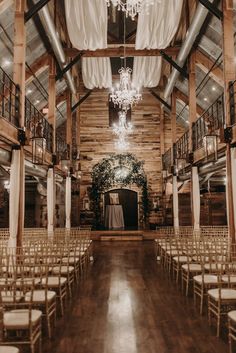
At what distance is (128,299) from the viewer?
17.8 ft

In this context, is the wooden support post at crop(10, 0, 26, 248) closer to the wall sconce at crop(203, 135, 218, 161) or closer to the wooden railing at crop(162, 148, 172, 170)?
the wall sconce at crop(203, 135, 218, 161)

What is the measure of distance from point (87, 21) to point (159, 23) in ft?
6.43

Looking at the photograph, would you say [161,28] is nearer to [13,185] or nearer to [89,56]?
[89,56]

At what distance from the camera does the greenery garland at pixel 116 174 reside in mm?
17141

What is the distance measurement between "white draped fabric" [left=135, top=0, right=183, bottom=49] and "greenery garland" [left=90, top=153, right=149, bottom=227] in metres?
8.03

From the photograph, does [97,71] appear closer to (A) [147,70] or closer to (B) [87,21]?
(A) [147,70]

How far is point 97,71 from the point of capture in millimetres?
13586

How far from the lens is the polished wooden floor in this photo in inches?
140

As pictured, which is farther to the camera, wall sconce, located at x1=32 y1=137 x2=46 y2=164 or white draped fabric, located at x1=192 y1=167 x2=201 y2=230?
white draped fabric, located at x1=192 y1=167 x2=201 y2=230

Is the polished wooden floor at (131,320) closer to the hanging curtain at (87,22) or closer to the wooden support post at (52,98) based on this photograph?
the wooden support post at (52,98)

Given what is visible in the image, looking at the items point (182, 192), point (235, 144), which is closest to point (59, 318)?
point (235, 144)

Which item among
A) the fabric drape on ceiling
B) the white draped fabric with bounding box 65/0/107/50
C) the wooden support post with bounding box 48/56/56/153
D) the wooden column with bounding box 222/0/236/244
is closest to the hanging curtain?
the white draped fabric with bounding box 65/0/107/50

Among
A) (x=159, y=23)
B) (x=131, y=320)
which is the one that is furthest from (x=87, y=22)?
(x=131, y=320)

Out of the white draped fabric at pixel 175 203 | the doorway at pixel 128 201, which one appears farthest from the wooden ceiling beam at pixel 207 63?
the doorway at pixel 128 201
